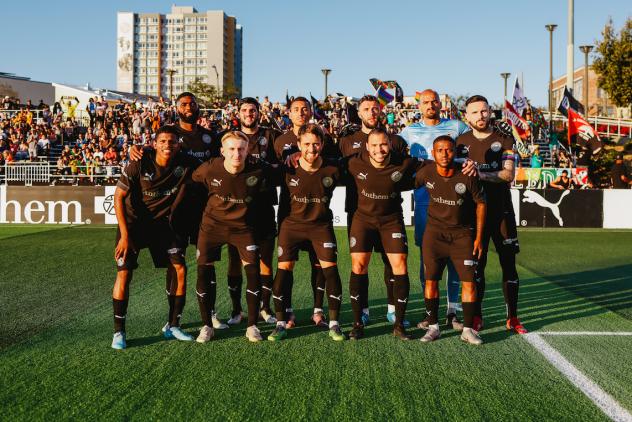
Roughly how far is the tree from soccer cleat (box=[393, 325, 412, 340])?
27.8 metres

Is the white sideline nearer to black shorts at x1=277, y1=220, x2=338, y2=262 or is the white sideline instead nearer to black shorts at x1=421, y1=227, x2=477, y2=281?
black shorts at x1=421, y1=227, x2=477, y2=281

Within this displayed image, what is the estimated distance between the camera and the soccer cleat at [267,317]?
23.1 feet

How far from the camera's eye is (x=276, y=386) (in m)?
4.77

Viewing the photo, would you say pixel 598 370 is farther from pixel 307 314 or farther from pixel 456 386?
pixel 307 314

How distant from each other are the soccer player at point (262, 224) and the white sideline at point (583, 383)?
2646 mm

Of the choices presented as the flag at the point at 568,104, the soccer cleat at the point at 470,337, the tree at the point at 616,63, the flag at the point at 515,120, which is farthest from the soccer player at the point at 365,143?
the tree at the point at 616,63

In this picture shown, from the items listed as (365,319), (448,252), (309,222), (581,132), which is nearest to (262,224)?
(309,222)

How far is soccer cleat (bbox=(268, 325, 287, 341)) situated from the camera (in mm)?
6223

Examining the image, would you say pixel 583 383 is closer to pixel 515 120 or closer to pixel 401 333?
pixel 401 333

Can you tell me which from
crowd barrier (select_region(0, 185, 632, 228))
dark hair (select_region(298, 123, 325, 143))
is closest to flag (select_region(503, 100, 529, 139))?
crowd barrier (select_region(0, 185, 632, 228))

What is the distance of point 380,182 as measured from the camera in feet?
20.7

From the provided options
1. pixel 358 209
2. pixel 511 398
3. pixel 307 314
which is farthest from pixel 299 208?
pixel 511 398

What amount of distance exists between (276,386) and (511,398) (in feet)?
5.35

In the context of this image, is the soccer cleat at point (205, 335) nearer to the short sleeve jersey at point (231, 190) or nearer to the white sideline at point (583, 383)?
the short sleeve jersey at point (231, 190)
